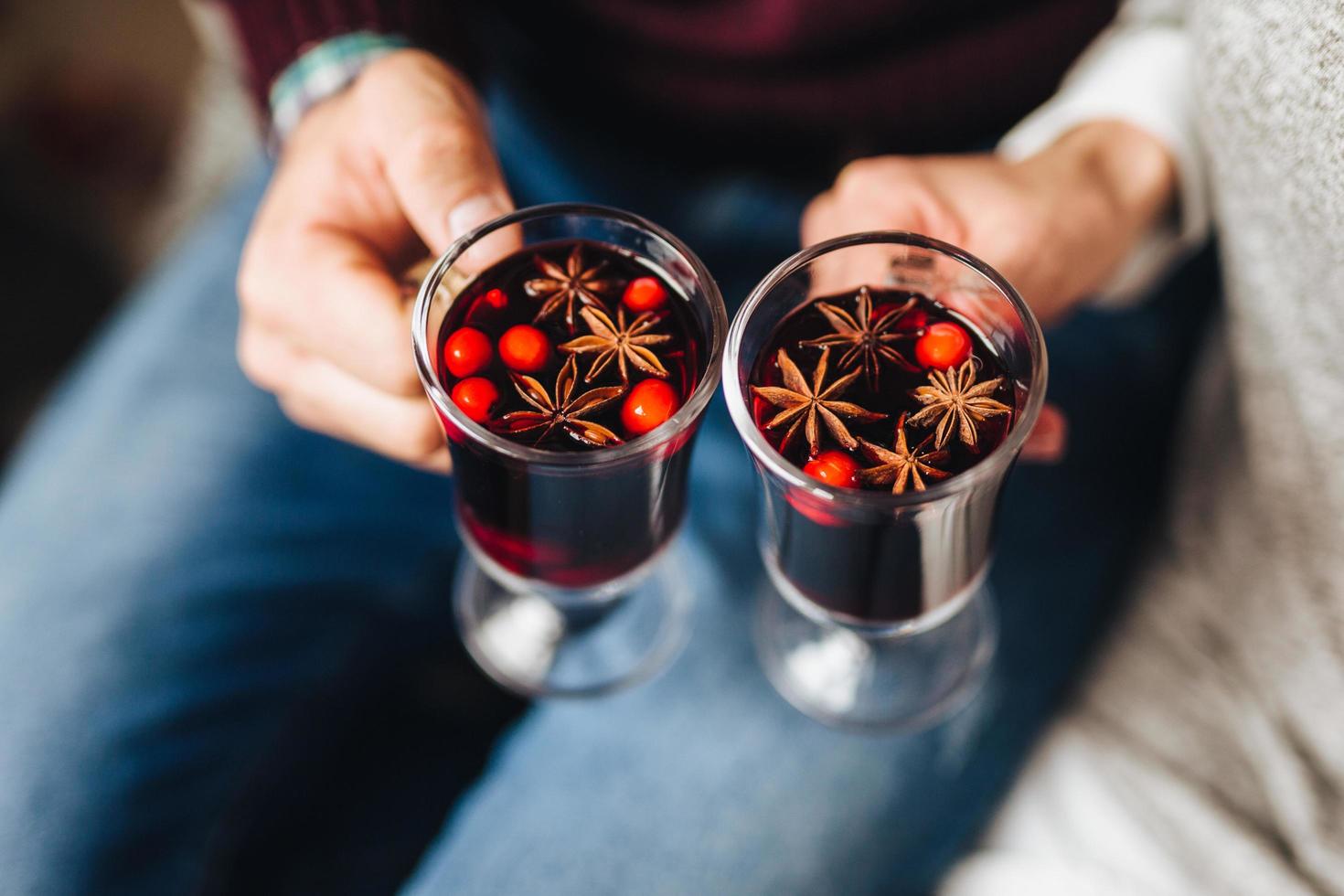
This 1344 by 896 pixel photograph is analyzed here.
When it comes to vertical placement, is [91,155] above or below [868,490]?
below

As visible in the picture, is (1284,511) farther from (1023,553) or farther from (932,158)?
(932,158)

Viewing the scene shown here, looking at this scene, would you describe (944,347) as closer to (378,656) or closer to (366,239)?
(366,239)

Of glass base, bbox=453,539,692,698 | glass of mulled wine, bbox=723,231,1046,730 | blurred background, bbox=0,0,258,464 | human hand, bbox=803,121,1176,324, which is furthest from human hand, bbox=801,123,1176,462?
blurred background, bbox=0,0,258,464

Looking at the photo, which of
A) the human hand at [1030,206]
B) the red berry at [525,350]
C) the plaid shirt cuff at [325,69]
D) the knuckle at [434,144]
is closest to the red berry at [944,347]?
the human hand at [1030,206]

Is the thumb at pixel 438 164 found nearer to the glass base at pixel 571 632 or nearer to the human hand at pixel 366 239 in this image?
the human hand at pixel 366 239

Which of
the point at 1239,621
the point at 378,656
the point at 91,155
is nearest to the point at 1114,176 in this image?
the point at 1239,621
